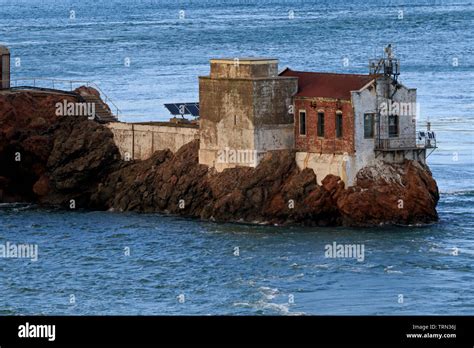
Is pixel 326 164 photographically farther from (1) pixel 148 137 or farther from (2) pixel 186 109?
(2) pixel 186 109

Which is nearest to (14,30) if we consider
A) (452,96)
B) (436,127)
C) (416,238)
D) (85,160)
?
(452,96)

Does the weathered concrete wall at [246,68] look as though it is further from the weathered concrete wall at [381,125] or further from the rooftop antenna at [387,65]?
the weathered concrete wall at [381,125]

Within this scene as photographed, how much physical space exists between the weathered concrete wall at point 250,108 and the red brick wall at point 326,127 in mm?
491

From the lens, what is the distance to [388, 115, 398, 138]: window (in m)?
64.2

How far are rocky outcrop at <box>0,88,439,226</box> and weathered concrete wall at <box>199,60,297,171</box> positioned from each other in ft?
2.09

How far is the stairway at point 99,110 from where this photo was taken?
73.9 m

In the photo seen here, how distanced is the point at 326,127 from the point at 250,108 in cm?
272

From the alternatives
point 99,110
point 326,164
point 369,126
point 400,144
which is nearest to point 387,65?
point 369,126

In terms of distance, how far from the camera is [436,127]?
282ft

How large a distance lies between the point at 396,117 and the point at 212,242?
26.7 ft

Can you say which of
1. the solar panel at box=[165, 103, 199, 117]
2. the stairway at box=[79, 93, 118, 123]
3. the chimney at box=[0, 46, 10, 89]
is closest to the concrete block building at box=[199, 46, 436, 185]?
the solar panel at box=[165, 103, 199, 117]

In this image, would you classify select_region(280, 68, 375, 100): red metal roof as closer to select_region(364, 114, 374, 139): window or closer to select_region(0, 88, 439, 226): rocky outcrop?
select_region(364, 114, 374, 139): window

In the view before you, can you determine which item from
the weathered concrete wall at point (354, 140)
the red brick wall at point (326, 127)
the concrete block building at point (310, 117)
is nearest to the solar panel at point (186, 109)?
the concrete block building at point (310, 117)

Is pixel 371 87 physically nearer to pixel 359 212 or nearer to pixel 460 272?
pixel 359 212
